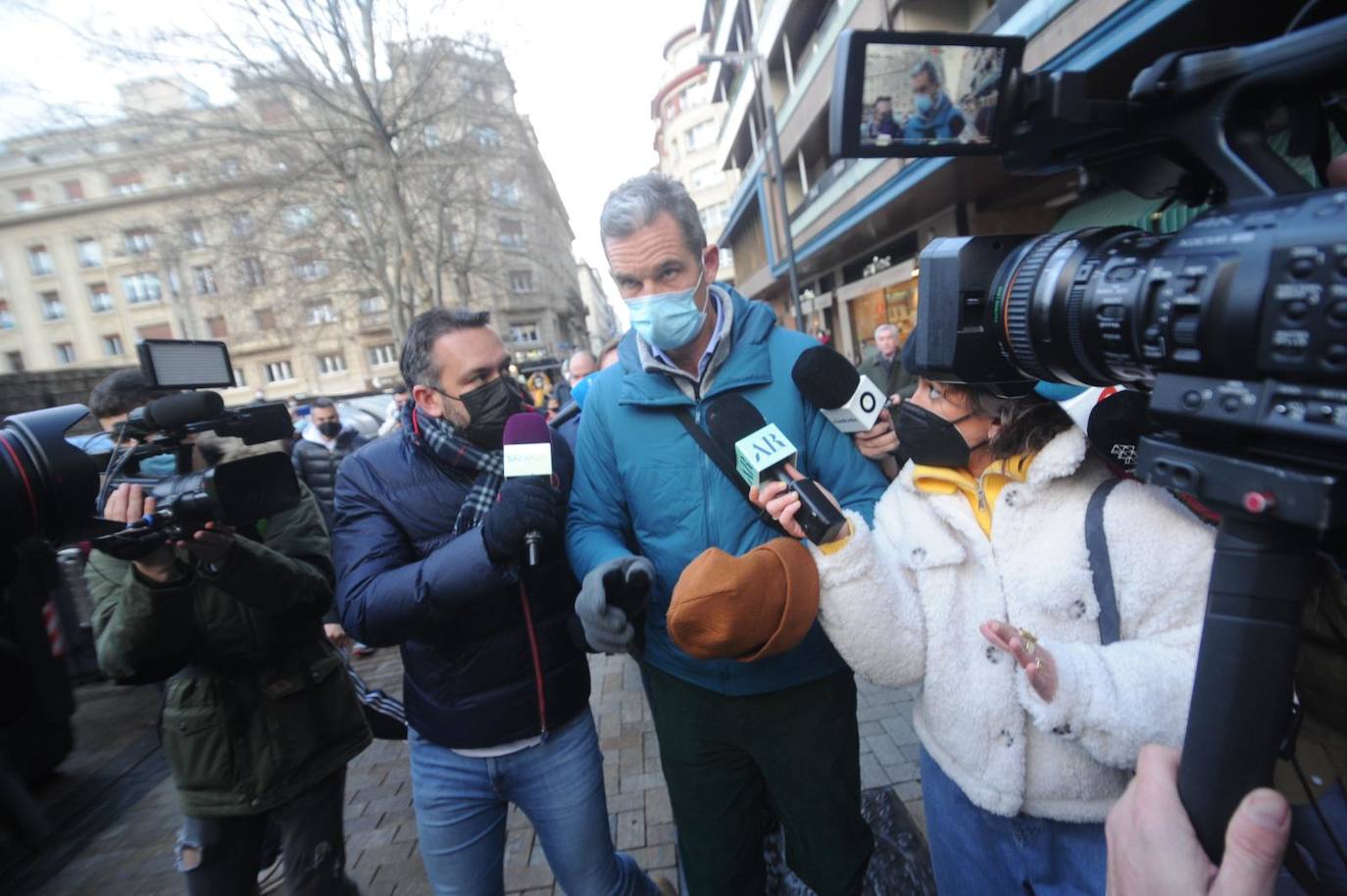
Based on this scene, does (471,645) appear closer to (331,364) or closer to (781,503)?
(781,503)

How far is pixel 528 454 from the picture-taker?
1491 mm

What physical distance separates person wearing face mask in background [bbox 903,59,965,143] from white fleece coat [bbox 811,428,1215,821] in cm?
60

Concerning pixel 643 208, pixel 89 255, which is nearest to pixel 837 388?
pixel 643 208

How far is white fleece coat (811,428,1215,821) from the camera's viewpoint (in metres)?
1.02

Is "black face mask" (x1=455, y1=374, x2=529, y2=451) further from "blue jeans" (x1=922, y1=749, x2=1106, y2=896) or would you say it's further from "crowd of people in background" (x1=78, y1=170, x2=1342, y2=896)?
"blue jeans" (x1=922, y1=749, x2=1106, y2=896)

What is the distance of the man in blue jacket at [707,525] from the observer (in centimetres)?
158

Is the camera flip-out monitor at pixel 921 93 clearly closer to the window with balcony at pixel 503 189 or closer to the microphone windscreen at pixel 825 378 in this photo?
the microphone windscreen at pixel 825 378

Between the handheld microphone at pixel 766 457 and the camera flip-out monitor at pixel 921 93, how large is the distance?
0.56m

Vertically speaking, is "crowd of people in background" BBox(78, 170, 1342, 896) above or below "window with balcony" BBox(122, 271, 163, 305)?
below

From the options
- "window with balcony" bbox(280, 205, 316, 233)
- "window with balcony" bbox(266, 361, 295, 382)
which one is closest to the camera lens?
"window with balcony" bbox(280, 205, 316, 233)

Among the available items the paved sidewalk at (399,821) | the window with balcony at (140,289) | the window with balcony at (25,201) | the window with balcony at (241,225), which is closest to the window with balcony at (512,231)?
the window with balcony at (241,225)

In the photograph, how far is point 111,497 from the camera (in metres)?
1.31

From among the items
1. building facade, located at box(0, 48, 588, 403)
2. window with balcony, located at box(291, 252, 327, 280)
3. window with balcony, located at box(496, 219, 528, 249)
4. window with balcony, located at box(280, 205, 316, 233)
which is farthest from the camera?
window with balcony, located at box(496, 219, 528, 249)

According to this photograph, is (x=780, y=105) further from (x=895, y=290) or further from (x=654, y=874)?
(x=654, y=874)
